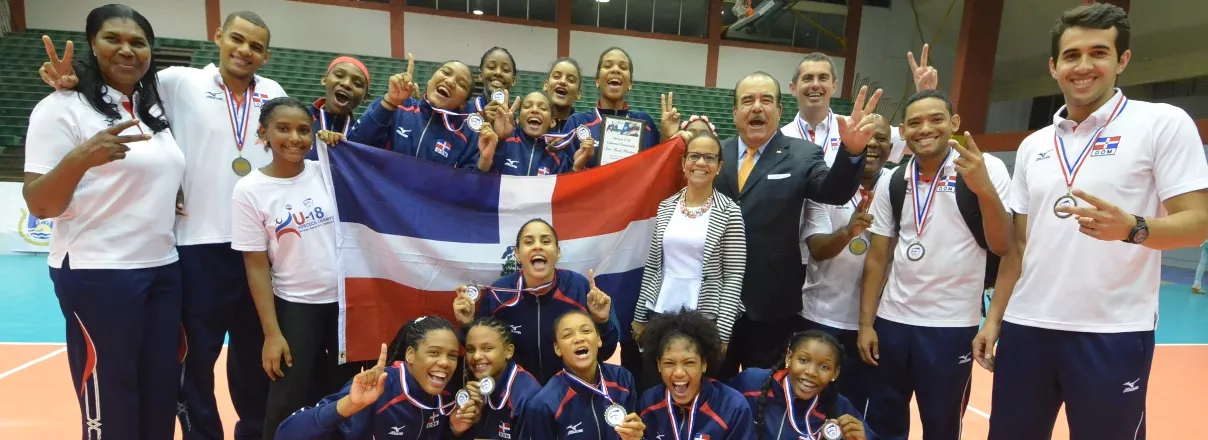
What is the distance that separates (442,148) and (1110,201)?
3.03m

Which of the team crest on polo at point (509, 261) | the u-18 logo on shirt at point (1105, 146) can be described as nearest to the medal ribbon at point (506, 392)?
the team crest on polo at point (509, 261)

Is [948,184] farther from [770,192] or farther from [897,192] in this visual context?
[770,192]

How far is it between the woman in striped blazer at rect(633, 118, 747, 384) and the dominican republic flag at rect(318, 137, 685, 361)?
51 cm

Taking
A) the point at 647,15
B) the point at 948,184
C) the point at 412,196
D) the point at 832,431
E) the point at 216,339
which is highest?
the point at 647,15

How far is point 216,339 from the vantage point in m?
2.87

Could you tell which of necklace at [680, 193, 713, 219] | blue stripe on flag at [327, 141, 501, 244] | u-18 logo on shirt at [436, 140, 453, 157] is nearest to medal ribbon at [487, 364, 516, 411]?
blue stripe on flag at [327, 141, 501, 244]

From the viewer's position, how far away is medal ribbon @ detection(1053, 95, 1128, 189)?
220 cm

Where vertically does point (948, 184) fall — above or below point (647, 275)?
above

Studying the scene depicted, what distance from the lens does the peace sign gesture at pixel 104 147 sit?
7.27ft

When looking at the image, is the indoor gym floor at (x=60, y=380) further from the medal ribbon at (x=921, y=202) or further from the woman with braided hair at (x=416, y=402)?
the medal ribbon at (x=921, y=202)

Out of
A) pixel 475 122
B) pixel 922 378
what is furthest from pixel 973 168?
pixel 475 122

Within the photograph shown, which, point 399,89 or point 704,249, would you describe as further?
point 399,89

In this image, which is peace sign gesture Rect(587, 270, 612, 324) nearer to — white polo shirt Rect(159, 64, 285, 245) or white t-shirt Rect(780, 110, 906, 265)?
white t-shirt Rect(780, 110, 906, 265)

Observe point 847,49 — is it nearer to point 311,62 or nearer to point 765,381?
point 311,62
